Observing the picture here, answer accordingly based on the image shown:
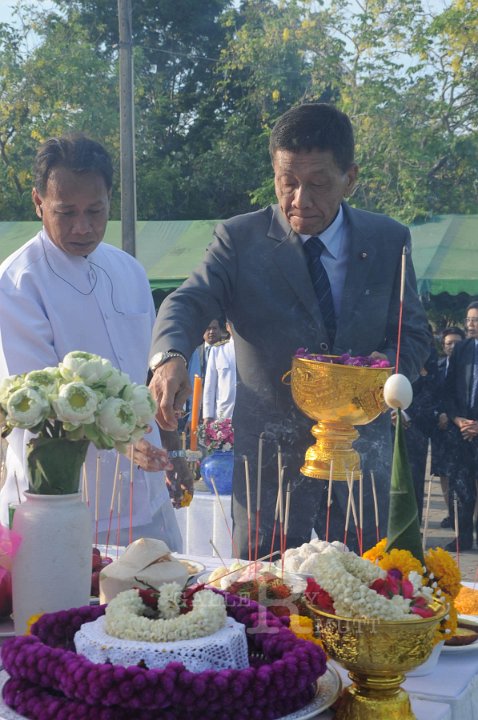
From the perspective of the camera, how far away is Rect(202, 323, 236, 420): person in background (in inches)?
316

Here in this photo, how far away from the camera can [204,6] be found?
61.4 feet

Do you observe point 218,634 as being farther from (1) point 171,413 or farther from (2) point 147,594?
(1) point 171,413

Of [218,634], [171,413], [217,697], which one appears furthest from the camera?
[171,413]

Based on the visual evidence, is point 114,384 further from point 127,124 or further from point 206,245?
point 206,245

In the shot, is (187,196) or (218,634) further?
(187,196)

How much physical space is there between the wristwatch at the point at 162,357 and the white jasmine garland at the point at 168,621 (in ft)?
2.54

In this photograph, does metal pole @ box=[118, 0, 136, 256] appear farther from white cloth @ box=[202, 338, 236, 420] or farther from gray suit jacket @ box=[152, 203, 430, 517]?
gray suit jacket @ box=[152, 203, 430, 517]

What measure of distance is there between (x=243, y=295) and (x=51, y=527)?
1088 mm

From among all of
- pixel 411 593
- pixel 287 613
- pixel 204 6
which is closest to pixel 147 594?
pixel 287 613

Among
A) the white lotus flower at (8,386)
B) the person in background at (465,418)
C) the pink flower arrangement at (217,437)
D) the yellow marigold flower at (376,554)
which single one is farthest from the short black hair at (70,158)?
the person in background at (465,418)

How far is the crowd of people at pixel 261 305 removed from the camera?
97.7 inches

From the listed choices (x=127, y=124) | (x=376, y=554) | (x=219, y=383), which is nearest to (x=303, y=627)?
(x=376, y=554)

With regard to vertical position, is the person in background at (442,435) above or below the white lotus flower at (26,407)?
below

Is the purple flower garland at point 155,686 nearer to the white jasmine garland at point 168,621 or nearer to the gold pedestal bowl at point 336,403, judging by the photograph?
the white jasmine garland at point 168,621
